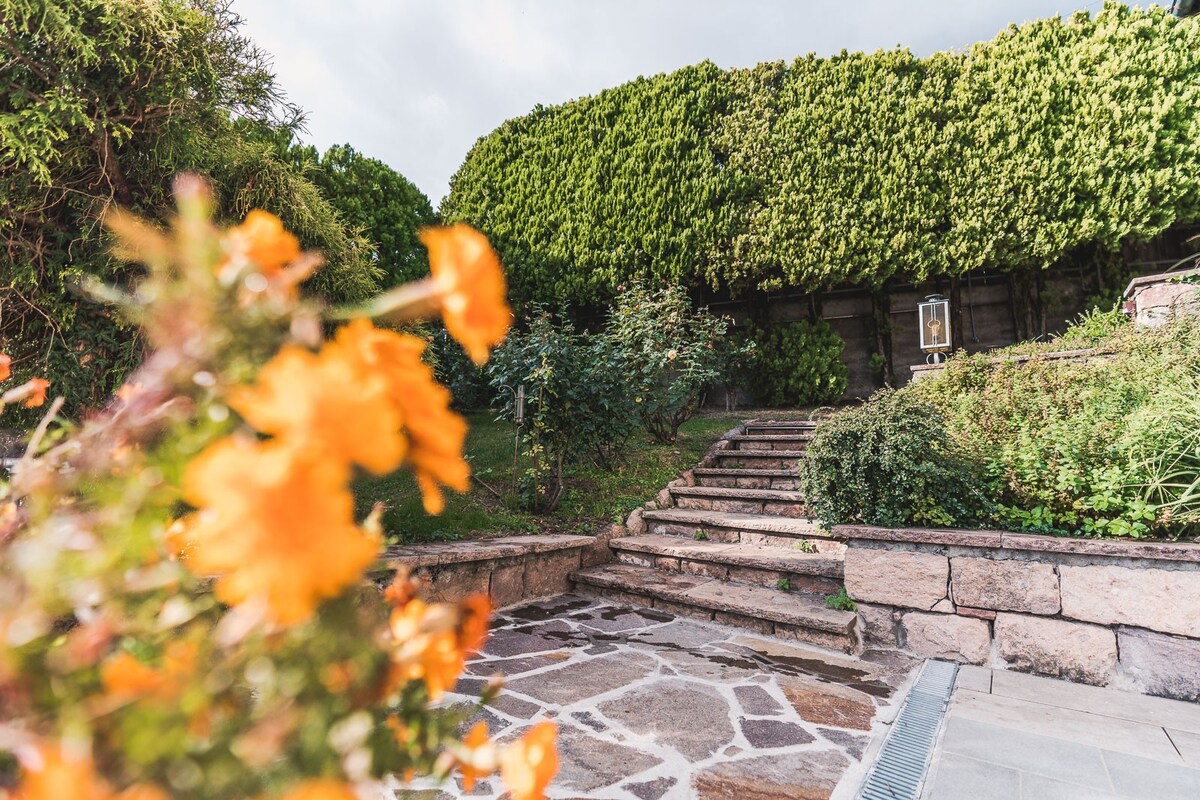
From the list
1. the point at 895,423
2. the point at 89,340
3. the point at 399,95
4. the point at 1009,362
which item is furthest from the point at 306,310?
the point at 399,95

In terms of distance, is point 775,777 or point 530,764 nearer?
point 530,764

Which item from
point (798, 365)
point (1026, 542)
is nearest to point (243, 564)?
point (1026, 542)

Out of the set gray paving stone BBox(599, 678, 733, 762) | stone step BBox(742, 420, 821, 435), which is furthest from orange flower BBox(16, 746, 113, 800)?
stone step BBox(742, 420, 821, 435)

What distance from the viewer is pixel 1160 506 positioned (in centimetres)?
285

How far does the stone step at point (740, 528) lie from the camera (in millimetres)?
4359

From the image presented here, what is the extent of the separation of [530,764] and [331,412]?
37cm

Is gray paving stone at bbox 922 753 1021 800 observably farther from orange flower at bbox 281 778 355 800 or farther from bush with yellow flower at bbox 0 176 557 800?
orange flower at bbox 281 778 355 800

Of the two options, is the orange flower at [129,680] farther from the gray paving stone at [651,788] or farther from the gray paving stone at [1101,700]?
the gray paving stone at [1101,700]

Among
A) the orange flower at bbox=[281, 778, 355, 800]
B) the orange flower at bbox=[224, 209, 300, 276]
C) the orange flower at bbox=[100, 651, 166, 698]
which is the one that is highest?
the orange flower at bbox=[224, 209, 300, 276]

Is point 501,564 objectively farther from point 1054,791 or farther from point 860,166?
point 860,166

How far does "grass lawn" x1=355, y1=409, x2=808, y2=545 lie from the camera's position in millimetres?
4691

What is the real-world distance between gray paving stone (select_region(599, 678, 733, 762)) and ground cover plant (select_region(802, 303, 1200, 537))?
140 centimetres

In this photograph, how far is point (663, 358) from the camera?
6.80m

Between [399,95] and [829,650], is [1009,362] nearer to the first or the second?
[829,650]
